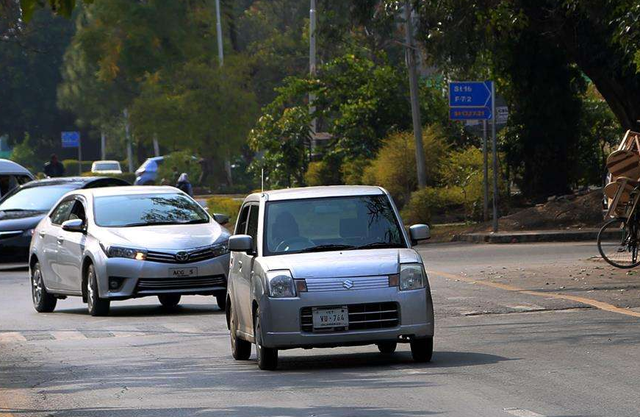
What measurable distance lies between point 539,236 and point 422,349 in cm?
1966

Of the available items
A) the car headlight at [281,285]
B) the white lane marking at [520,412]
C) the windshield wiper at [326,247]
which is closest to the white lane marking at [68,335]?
the windshield wiper at [326,247]

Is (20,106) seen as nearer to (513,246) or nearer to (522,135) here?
(522,135)

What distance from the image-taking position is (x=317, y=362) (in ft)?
45.1

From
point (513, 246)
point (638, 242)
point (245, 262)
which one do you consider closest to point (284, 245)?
point (245, 262)

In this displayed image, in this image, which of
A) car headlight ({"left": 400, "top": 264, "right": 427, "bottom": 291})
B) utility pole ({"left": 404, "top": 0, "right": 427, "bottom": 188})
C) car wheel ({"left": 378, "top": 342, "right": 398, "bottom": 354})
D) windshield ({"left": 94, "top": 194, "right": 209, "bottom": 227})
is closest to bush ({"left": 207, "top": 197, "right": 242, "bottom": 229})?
utility pole ({"left": 404, "top": 0, "right": 427, "bottom": 188})

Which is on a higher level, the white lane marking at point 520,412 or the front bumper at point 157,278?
the front bumper at point 157,278

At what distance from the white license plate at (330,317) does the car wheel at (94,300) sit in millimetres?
7389

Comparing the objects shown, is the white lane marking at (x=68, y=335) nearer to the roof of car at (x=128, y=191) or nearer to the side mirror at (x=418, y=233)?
the roof of car at (x=128, y=191)

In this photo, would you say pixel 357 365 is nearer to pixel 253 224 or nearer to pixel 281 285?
pixel 281 285

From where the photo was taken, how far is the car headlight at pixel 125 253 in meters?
19.3

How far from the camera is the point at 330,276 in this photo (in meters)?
12.8

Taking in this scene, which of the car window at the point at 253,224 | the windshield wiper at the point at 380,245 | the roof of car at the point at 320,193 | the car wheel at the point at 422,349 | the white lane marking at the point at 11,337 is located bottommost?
the white lane marking at the point at 11,337

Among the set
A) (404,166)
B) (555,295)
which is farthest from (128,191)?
(404,166)

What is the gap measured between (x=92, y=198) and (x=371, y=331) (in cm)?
906
